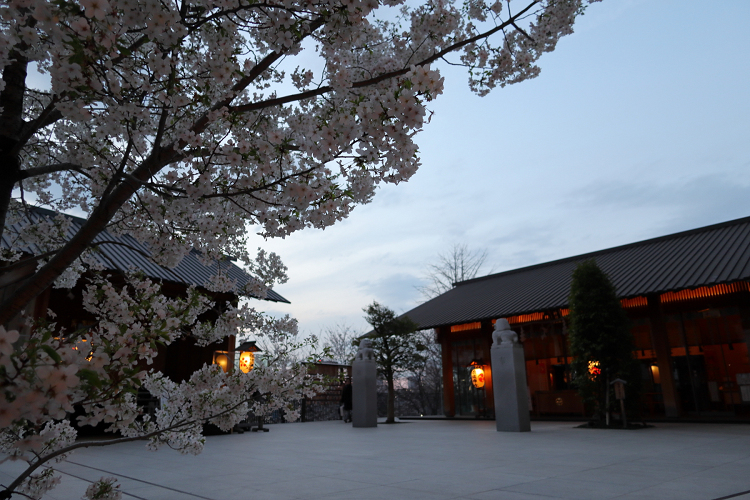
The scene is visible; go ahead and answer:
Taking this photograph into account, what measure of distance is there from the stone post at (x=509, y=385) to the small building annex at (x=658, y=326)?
372 centimetres

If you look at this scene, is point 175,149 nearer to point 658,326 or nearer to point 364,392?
point 364,392

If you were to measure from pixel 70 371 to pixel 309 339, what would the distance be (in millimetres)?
3368

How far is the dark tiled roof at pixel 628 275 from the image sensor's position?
12078 millimetres

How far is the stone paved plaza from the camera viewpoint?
4.05 m

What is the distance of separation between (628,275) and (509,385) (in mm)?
6262

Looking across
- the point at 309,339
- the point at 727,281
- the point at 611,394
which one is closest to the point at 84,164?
the point at 309,339

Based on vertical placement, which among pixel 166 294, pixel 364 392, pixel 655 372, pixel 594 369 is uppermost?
pixel 166 294

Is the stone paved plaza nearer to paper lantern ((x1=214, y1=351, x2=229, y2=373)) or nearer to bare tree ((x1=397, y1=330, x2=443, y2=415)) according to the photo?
paper lantern ((x1=214, y1=351, x2=229, y2=373))

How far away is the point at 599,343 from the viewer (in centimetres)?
1126

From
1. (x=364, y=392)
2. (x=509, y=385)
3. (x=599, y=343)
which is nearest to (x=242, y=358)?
(x=364, y=392)

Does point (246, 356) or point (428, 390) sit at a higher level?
point (246, 356)

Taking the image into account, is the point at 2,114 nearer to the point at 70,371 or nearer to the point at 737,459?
the point at 70,371

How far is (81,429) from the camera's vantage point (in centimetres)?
1164

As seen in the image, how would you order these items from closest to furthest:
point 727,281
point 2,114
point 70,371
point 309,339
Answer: point 70,371, point 2,114, point 309,339, point 727,281
